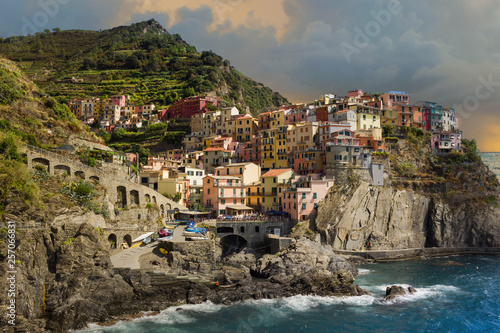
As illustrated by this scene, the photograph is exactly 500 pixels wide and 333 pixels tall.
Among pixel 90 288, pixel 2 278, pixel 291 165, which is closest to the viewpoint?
pixel 2 278

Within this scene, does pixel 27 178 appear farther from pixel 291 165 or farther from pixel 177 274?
pixel 291 165

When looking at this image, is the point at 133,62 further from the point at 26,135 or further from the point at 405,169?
the point at 405,169

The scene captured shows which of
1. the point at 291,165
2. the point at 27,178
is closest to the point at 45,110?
the point at 27,178

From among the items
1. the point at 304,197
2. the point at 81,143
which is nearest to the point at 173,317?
the point at 304,197

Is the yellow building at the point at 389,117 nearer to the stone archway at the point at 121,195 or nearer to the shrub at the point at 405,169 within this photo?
the shrub at the point at 405,169

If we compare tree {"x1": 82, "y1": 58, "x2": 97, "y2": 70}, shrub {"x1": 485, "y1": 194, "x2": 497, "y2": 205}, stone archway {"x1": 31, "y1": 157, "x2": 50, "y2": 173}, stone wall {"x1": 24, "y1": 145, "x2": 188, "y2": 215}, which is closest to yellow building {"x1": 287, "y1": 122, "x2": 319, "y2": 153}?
stone wall {"x1": 24, "y1": 145, "x2": 188, "y2": 215}

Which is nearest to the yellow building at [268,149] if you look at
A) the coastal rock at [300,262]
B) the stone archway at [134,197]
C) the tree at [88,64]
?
→ the coastal rock at [300,262]
